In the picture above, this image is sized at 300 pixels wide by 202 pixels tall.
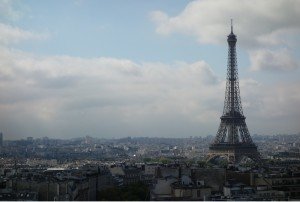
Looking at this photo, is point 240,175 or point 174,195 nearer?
point 174,195

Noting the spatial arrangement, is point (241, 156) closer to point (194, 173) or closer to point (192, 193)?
point (194, 173)

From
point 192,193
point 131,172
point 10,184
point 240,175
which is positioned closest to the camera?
point 192,193

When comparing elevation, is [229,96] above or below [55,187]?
above

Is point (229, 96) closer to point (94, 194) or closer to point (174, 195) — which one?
point (94, 194)

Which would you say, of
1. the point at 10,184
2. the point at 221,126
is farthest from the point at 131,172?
the point at 10,184

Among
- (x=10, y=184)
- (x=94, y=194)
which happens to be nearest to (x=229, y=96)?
(x=94, y=194)

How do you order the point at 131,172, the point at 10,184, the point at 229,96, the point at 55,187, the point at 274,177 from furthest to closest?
the point at 229,96 < the point at 131,172 < the point at 274,177 < the point at 10,184 < the point at 55,187
